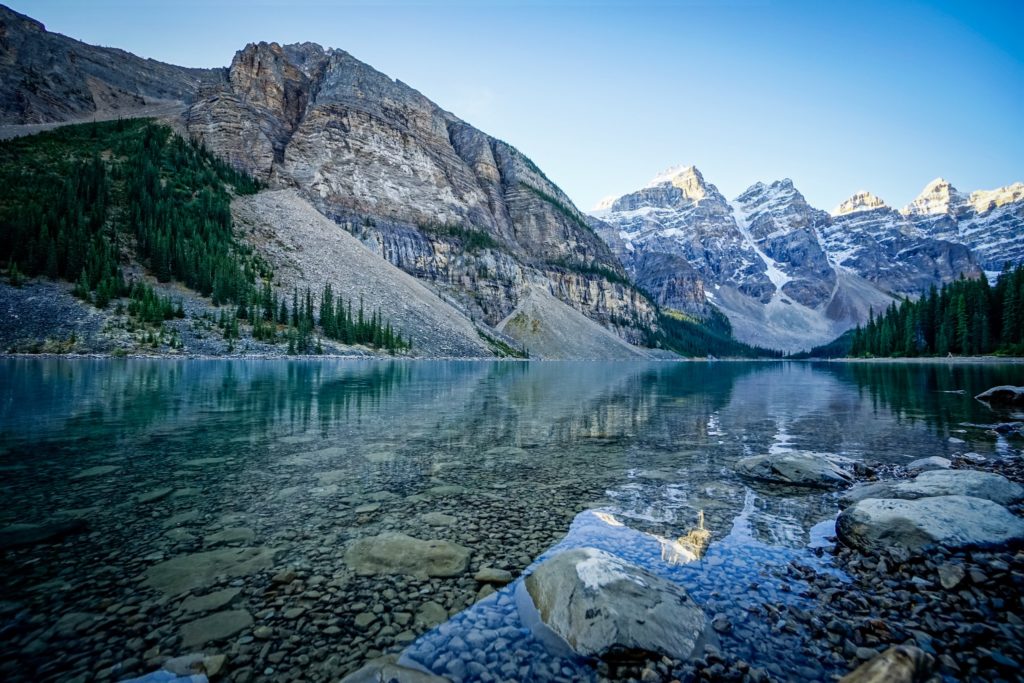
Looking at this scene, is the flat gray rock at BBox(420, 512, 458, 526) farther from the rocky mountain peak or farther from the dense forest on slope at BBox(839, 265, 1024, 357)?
the rocky mountain peak

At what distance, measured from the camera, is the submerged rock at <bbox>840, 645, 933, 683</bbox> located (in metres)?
4.11

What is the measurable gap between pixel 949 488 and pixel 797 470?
3307 millimetres

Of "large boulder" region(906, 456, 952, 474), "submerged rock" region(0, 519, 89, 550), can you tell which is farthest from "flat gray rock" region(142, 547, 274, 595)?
"large boulder" region(906, 456, 952, 474)

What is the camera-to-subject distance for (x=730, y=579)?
700cm

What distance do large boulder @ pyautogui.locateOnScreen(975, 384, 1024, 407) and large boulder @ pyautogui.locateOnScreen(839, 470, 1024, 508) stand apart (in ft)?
88.3

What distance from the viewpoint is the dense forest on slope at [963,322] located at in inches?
3233

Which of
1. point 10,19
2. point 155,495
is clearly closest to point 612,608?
point 155,495

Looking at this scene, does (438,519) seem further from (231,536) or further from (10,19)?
(10,19)

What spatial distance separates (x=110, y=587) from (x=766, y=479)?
14237 millimetres

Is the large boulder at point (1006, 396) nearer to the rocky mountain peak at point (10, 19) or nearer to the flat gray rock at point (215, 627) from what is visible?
the flat gray rock at point (215, 627)

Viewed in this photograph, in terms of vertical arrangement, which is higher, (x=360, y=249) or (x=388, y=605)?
(x=360, y=249)

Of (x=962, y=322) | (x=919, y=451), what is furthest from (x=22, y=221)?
(x=962, y=322)

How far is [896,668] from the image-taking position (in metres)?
4.15

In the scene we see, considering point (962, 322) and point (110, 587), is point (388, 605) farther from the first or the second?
point (962, 322)
